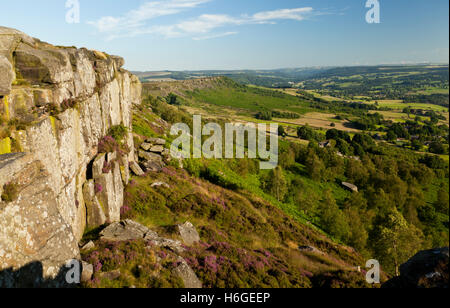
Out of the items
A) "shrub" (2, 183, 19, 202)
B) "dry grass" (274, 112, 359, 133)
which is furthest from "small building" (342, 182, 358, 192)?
"dry grass" (274, 112, 359, 133)

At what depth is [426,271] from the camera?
9.01m

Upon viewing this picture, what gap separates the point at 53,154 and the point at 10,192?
15.8 ft

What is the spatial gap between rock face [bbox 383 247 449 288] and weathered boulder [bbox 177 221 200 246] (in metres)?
12.9

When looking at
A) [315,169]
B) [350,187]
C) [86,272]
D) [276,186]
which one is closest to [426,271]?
[86,272]

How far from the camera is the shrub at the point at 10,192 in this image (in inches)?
279

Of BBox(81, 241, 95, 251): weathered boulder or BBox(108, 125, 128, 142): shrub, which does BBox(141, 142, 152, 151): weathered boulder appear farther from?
BBox(81, 241, 95, 251): weathered boulder

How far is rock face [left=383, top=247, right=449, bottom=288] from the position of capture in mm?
8688

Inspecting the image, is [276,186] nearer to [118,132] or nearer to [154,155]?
[154,155]

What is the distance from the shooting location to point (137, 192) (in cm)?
2327
